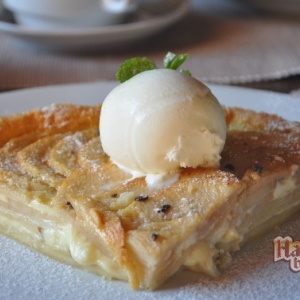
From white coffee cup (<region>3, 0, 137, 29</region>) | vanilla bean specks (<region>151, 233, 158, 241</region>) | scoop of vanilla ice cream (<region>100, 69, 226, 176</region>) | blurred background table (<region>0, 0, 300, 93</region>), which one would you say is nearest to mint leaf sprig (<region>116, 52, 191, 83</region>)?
scoop of vanilla ice cream (<region>100, 69, 226, 176</region>)

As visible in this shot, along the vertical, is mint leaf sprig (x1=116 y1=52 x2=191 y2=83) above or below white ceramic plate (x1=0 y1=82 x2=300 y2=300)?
above

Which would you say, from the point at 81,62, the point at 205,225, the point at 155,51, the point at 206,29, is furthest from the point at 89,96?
the point at 206,29

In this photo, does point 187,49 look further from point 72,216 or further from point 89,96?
point 72,216

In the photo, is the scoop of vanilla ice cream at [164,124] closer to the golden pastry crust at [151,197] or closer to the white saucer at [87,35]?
the golden pastry crust at [151,197]

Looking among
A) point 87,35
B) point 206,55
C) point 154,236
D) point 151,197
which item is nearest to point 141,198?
point 151,197

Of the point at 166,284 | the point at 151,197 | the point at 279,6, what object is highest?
the point at 151,197

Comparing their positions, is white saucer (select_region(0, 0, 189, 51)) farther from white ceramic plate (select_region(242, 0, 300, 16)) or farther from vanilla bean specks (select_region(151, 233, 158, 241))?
vanilla bean specks (select_region(151, 233, 158, 241))

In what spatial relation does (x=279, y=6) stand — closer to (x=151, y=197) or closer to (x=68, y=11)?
(x=68, y=11)
